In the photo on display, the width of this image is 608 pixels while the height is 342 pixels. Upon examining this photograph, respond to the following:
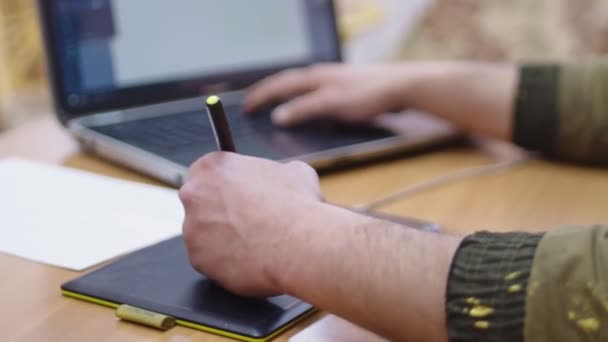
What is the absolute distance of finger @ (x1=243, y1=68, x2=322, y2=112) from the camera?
44.4 inches

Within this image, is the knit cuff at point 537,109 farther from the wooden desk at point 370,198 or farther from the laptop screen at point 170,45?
the laptop screen at point 170,45

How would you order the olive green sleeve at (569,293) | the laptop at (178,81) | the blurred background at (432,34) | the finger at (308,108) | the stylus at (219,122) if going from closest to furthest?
the olive green sleeve at (569,293)
the stylus at (219,122)
the laptop at (178,81)
the finger at (308,108)
the blurred background at (432,34)

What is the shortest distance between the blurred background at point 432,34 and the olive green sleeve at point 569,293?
0.86 meters

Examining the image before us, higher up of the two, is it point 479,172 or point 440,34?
point 440,34

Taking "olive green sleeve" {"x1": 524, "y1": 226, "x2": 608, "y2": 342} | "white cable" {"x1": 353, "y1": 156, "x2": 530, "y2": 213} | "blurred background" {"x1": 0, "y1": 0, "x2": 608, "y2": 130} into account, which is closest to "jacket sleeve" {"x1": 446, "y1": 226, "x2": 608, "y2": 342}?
"olive green sleeve" {"x1": 524, "y1": 226, "x2": 608, "y2": 342}

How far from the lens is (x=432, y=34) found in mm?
1423

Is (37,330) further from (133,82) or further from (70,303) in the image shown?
(133,82)

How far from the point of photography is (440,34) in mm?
1414

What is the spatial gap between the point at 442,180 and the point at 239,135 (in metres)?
0.25

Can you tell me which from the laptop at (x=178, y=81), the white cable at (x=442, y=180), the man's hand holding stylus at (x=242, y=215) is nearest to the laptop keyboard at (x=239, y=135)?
the laptop at (x=178, y=81)

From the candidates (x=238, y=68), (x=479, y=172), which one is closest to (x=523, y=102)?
(x=479, y=172)

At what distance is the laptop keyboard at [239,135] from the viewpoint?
0.94 metres

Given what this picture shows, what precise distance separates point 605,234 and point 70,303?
0.38 metres

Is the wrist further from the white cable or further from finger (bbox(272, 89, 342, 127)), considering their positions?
finger (bbox(272, 89, 342, 127))
